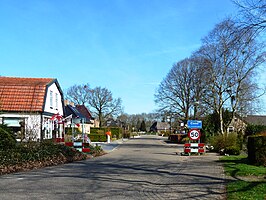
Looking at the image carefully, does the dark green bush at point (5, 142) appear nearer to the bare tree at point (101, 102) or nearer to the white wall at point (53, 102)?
the white wall at point (53, 102)

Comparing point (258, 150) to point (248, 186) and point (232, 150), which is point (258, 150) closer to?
point (248, 186)

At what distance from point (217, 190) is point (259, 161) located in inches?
261

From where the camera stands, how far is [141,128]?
152 metres

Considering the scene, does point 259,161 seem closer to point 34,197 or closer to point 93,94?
point 34,197

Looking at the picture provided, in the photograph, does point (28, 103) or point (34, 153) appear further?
point (28, 103)

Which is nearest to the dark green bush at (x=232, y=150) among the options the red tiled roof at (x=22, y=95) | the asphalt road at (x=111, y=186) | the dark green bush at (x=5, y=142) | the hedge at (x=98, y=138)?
the asphalt road at (x=111, y=186)

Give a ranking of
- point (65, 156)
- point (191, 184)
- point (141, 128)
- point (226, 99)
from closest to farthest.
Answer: point (191, 184)
point (65, 156)
point (226, 99)
point (141, 128)

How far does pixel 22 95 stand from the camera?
28.3 m

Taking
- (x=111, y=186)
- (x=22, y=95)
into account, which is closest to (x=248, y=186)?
(x=111, y=186)

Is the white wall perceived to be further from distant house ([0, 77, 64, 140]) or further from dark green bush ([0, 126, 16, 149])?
dark green bush ([0, 126, 16, 149])

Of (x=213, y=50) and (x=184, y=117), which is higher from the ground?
(x=213, y=50)

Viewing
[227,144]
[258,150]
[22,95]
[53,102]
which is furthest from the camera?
[53,102]

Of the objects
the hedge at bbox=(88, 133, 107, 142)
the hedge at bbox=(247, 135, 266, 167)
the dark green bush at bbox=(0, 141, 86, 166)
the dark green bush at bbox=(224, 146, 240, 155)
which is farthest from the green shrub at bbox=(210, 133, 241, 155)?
the hedge at bbox=(88, 133, 107, 142)

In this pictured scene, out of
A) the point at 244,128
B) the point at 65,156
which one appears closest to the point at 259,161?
the point at 65,156
